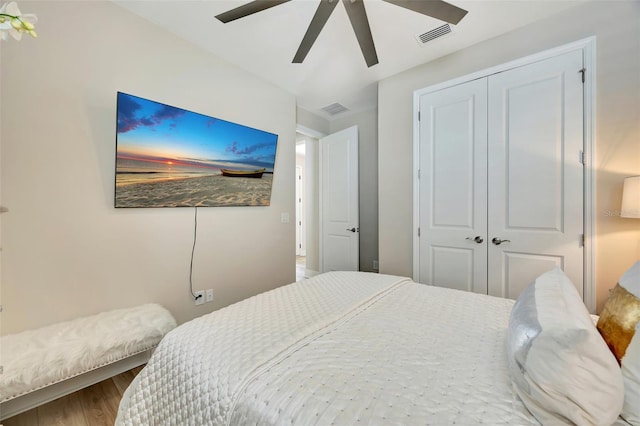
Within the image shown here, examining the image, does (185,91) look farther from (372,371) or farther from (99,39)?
(372,371)

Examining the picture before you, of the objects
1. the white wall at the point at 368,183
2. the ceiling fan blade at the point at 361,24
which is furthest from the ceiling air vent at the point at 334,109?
the ceiling fan blade at the point at 361,24

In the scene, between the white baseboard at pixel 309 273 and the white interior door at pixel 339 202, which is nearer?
the white interior door at pixel 339 202

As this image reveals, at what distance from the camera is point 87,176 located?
1.76 meters

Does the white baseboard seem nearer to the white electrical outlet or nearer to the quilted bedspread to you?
the white electrical outlet

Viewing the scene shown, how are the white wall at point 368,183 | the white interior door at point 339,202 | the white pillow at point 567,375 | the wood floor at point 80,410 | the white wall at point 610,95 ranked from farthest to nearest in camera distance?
the white wall at point 368,183
the white interior door at point 339,202
the white wall at point 610,95
the wood floor at point 80,410
the white pillow at point 567,375

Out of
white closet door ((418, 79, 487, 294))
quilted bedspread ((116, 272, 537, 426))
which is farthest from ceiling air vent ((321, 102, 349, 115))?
quilted bedspread ((116, 272, 537, 426))

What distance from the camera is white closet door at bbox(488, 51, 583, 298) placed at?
1.87 m

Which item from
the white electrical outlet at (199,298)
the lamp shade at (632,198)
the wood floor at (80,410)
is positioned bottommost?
the wood floor at (80,410)

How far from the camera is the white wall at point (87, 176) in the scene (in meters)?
1.53

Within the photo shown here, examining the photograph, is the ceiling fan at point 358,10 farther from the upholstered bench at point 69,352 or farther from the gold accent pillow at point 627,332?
the upholstered bench at point 69,352

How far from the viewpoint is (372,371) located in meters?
0.80

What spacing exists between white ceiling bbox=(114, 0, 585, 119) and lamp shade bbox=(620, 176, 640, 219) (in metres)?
1.41

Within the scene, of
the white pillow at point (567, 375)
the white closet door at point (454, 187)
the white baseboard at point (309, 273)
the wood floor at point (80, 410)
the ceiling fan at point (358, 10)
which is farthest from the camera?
the white baseboard at point (309, 273)

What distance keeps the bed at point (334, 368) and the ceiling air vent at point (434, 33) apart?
6.98ft
